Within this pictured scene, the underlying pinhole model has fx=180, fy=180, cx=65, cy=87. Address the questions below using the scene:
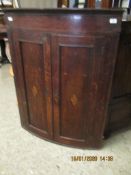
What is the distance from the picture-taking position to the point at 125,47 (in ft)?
4.56

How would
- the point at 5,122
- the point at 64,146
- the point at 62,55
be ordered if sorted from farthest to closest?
the point at 5,122
the point at 64,146
the point at 62,55

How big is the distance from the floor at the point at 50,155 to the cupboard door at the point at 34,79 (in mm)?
133

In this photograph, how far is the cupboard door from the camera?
4.41 ft

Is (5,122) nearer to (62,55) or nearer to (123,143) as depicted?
(62,55)

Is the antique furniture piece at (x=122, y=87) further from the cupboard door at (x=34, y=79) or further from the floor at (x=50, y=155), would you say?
the cupboard door at (x=34, y=79)

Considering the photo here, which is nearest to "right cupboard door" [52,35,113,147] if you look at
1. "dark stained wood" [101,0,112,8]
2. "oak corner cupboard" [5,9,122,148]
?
"oak corner cupboard" [5,9,122,148]

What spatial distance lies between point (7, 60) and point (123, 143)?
9.91ft

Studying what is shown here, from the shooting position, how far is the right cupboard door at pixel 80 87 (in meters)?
1.23

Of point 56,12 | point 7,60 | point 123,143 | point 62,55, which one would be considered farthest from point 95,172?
point 7,60

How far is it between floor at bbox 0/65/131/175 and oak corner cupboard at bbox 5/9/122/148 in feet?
0.31
